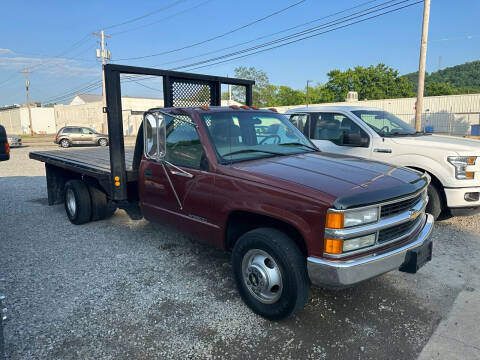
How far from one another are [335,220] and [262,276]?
880mm

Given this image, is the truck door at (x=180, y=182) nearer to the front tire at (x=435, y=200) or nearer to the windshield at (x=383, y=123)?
the front tire at (x=435, y=200)

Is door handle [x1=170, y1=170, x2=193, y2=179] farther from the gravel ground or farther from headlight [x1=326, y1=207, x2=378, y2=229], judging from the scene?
headlight [x1=326, y1=207, x2=378, y2=229]

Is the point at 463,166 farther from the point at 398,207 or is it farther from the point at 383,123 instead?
the point at 398,207

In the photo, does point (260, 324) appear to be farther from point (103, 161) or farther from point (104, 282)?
point (103, 161)

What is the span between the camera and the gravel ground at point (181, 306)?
9.27 ft

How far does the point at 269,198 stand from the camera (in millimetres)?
2941

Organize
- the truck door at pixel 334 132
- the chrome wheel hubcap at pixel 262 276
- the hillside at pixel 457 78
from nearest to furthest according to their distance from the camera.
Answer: the chrome wheel hubcap at pixel 262 276, the truck door at pixel 334 132, the hillside at pixel 457 78

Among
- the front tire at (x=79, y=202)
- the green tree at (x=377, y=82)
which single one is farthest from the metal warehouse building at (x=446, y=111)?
the green tree at (x=377, y=82)

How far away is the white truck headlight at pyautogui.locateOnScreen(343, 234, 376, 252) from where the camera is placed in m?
2.64

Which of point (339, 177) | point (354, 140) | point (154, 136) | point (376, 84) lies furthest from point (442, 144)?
point (376, 84)

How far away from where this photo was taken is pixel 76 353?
2.76 metres

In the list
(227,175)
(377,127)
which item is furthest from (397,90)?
(227,175)

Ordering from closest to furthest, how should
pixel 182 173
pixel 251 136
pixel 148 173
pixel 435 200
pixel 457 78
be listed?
pixel 182 173, pixel 251 136, pixel 148 173, pixel 435 200, pixel 457 78

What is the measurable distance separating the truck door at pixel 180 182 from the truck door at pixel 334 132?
319cm
